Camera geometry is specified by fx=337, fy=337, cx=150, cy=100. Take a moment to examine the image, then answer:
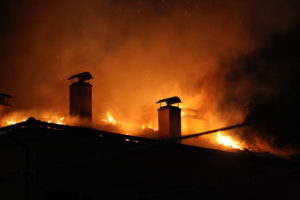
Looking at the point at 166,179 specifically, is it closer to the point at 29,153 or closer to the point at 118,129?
the point at 29,153

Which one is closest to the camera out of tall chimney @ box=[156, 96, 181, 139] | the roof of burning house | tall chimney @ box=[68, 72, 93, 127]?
the roof of burning house

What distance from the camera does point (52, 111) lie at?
18516 millimetres

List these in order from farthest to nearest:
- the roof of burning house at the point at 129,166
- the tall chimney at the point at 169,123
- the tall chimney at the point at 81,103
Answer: the tall chimney at the point at 169,123, the tall chimney at the point at 81,103, the roof of burning house at the point at 129,166

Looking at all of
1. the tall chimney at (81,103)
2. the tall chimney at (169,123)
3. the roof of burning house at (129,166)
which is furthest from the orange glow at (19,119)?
the roof of burning house at (129,166)

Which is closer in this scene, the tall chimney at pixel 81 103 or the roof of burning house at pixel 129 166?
the roof of burning house at pixel 129 166

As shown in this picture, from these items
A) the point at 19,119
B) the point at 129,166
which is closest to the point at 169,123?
the point at 129,166

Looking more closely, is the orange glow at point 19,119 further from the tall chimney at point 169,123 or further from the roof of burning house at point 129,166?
the roof of burning house at point 129,166

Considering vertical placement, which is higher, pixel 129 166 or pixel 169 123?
pixel 169 123

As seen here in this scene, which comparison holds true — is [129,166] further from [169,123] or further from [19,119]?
[19,119]

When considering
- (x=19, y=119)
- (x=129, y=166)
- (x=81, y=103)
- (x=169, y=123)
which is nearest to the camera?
(x=129, y=166)

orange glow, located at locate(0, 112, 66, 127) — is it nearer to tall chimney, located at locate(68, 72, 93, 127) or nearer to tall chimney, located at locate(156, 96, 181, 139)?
tall chimney, located at locate(68, 72, 93, 127)

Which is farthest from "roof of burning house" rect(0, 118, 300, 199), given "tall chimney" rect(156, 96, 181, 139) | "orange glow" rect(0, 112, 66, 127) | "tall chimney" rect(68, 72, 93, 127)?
"orange glow" rect(0, 112, 66, 127)

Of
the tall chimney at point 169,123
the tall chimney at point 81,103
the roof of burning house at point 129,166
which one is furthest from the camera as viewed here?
the tall chimney at point 169,123

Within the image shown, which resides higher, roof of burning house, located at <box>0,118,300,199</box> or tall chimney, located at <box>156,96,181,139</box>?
tall chimney, located at <box>156,96,181,139</box>
